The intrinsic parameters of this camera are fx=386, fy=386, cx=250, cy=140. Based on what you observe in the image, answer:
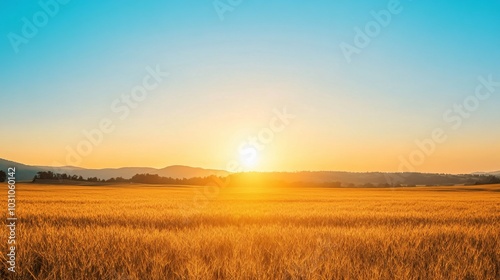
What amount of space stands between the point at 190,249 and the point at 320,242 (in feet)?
7.34

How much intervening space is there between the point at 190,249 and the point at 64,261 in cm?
164

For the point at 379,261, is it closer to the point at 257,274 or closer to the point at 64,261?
the point at 257,274

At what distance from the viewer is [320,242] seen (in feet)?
21.3

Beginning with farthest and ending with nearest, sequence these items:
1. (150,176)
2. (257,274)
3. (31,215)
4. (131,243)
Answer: (150,176)
(31,215)
(131,243)
(257,274)

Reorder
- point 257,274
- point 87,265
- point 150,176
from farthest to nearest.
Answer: point 150,176
point 87,265
point 257,274

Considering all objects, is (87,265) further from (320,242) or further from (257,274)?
(320,242)

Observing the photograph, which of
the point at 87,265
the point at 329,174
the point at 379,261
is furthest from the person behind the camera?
the point at 329,174

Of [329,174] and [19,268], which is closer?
[19,268]

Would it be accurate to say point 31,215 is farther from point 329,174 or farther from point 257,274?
point 329,174

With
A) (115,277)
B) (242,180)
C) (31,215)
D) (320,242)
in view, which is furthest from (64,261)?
(242,180)

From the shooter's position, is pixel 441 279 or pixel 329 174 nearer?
pixel 441 279

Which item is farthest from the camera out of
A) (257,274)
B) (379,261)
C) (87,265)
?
(379,261)

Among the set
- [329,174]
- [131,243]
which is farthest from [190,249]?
[329,174]

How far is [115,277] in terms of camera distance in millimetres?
4363
